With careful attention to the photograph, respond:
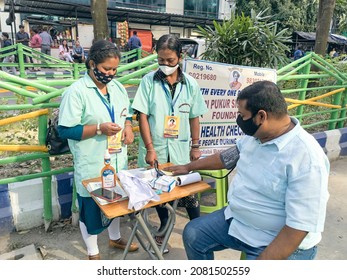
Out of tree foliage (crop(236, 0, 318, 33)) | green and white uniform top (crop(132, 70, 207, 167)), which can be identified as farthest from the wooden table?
tree foliage (crop(236, 0, 318, 33))

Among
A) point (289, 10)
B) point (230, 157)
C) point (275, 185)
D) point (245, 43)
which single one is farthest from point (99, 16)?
point (289, 10)

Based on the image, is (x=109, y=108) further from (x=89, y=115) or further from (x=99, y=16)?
(x=99, y=16)

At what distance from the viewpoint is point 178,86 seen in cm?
237

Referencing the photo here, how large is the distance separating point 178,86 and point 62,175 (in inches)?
52.9

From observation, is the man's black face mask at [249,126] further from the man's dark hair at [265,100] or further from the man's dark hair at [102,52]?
the man's dark hair at [102,52]

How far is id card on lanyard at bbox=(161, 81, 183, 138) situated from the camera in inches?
92.2

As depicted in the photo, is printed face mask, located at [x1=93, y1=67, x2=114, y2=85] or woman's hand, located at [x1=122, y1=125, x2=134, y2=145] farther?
woman's hand, located at [x1=122, y1=125, x2=134, y2=145]

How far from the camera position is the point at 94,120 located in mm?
2051

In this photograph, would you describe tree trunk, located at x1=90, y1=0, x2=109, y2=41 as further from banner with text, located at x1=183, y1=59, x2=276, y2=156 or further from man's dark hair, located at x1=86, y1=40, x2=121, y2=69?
man's dark hair, located at x1=86, y1=40, x2=121, y2=69

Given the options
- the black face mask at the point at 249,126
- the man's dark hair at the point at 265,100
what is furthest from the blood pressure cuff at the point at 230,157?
the man's dark hair at the point at 265,100

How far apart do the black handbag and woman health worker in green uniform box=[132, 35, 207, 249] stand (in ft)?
1.92

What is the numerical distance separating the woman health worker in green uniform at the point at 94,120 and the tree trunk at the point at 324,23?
626 centimetres

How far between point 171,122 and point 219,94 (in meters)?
0.85

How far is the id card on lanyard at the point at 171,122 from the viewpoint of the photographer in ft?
7.68
